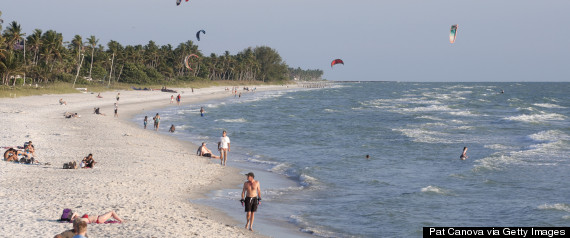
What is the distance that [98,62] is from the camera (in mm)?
85625

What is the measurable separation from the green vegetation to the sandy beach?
28308 mm

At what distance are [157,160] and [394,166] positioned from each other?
972cm

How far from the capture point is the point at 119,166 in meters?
18.3

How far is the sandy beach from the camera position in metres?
10.9

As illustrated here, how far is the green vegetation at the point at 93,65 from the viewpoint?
58372mm

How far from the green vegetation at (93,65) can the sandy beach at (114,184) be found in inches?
1115

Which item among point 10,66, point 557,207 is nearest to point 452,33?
point 557,207

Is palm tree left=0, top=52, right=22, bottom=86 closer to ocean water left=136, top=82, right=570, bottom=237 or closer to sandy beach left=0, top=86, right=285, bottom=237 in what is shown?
ocean water left=136, top=82, right=570, bottom=237

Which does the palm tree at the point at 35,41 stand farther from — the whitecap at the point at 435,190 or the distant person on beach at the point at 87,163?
the whitecap at the point at 435,190

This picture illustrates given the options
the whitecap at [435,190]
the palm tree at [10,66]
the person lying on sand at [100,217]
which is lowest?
the person lying on sand at [100,217]

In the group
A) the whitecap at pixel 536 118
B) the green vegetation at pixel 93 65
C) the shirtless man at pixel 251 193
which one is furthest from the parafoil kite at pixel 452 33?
the green vegetation at pixel 93 65

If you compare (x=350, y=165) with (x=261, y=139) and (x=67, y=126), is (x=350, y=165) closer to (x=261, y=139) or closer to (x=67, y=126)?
(x=261, y=139)

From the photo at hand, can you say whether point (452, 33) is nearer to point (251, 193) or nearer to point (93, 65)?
point (251, 193)

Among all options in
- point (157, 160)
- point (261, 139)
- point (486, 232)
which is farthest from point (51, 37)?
point (486, 232)
